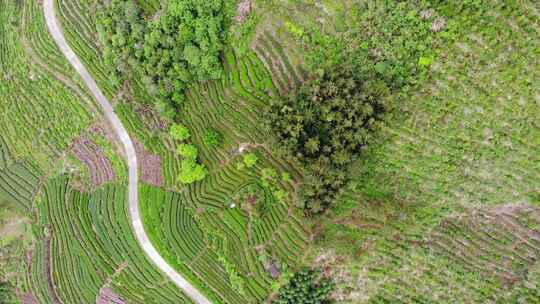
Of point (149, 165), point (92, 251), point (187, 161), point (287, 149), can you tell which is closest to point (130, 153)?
point (149, 165)

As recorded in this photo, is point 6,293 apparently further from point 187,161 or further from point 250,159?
point 250,159

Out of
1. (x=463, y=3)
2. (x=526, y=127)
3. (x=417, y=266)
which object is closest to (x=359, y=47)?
(x=463, y=3)

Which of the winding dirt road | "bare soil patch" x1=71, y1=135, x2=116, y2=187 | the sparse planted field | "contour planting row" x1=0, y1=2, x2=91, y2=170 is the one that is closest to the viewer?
the sparse planted field

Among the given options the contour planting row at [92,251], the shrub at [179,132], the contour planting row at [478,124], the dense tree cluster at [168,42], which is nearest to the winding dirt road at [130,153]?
the contour planting row at [92,251]

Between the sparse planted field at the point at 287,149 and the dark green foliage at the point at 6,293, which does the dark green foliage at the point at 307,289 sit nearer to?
the sparse planted field at the point at 287,149

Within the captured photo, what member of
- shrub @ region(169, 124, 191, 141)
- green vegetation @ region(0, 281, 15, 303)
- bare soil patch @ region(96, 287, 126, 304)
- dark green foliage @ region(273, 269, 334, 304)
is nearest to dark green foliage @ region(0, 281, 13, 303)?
green vegetation @ region(0, 281, 15, 303)

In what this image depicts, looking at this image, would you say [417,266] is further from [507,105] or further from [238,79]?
[238,79]

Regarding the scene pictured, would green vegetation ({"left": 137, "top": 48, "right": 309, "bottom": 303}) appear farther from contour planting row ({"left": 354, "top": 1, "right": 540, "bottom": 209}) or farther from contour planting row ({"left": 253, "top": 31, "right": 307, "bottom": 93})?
contour planting row ({"left": 354, "top": 1, "right": 540, "bottom": 209})
